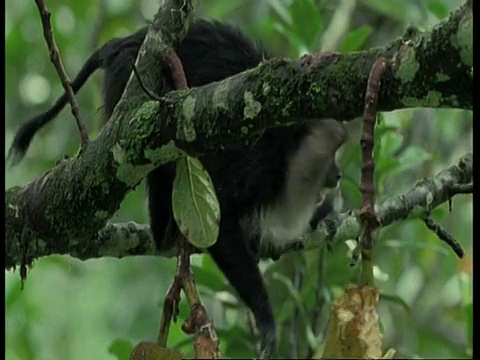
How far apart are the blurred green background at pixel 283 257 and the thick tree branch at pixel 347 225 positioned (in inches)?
5.4

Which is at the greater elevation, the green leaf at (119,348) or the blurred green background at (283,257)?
the blurred green background at (283,257)

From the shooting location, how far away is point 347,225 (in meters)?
1.66

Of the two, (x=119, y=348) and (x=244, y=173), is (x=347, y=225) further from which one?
(x=119, y=348)

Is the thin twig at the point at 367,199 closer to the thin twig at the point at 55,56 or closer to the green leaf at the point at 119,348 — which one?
the thin twig at the point at 55,56

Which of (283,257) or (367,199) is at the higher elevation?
(283,257)

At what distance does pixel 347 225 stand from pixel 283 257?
1.39 feet

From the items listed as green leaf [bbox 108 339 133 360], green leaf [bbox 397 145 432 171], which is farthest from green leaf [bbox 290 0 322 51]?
green leaf [bbox 108 339 133 360]

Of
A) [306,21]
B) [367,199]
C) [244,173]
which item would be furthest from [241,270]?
[367,199]

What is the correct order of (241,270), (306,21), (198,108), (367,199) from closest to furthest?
(367,199) → (198,108) → (241,270) → (306,21)

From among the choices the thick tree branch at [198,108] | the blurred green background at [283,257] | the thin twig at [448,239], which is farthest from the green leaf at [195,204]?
the blurred green background at [283,257]

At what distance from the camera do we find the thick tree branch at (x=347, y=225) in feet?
4.87

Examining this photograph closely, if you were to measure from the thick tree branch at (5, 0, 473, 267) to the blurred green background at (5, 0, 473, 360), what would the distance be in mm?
477

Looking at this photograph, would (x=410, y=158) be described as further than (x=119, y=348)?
Yes
